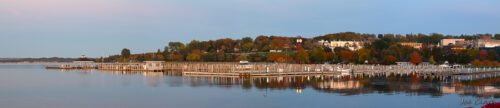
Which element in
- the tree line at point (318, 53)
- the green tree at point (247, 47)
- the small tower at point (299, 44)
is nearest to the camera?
the tree line at point (318, 53)

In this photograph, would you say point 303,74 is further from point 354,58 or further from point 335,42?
point 335,42

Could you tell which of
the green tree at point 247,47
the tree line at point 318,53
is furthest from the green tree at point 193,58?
the green tree at point 247,47

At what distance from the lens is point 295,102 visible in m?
29.3

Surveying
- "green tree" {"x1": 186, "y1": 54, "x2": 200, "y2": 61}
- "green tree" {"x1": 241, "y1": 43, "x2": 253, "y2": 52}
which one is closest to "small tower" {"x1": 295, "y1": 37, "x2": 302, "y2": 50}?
"green tree" {"x1": 241, "y1": 43, "x2": 253, "y2": 52}

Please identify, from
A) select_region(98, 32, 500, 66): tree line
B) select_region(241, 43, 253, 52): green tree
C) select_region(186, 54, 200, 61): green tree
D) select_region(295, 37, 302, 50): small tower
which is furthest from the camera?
select_region(241, 43, 253, 52): green tree

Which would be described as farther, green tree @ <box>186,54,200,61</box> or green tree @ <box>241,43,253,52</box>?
green tree @ <box>241,43,253,52</box>

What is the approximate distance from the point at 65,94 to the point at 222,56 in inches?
3570

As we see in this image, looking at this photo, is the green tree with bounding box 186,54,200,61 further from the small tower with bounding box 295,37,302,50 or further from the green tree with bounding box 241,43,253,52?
the small tower with bounding box 295,37,302,50

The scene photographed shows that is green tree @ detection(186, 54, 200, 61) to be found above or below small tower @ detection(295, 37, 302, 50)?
below

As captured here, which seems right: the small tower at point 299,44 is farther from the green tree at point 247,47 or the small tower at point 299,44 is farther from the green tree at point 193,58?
the green tree at point 193,58

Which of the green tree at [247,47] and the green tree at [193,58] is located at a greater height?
the green tree at [247,47]

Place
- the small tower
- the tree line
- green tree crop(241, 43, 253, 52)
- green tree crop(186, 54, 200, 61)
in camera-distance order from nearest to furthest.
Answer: the tree line, green tree crop(186, 54, 200, 61), the small tower, green tree crop(241, 43, 253, 52)

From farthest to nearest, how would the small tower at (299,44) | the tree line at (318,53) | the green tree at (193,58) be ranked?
the small tower at (299,44)
the green tree at (193,58)
the tree line at (318,53)

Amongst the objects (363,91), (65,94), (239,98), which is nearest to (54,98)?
(65,94)
